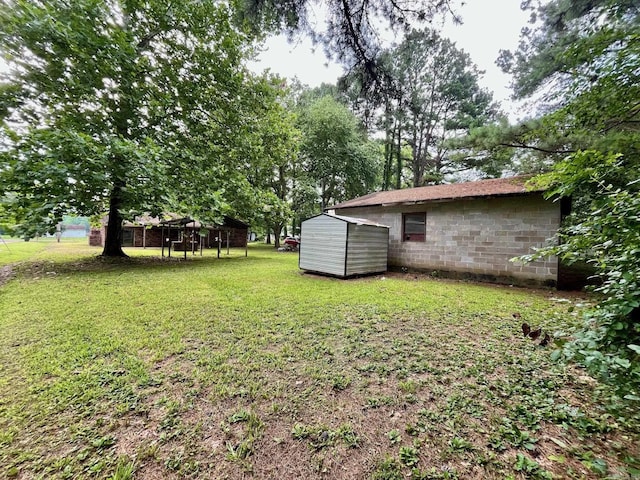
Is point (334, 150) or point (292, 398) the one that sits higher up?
point (334, 150)

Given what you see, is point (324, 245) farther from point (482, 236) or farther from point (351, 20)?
point (351, 20)

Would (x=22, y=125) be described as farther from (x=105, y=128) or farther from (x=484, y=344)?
(x=484, y=344)

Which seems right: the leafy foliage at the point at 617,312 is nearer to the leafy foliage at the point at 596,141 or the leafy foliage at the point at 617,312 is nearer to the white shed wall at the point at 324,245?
the leafy foliage at the point at 596,141

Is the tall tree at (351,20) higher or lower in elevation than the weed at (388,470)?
higher

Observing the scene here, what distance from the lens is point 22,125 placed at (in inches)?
287

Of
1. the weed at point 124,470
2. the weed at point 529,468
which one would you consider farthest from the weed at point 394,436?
the weed at point 124,470

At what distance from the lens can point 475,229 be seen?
7.71 m

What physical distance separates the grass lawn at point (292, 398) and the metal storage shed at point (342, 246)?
329 centimetres

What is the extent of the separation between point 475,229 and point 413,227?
6.60 feet

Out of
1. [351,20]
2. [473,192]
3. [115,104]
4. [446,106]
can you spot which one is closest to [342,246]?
[473,192]

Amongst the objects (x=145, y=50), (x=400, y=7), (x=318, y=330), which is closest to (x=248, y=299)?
(x=318, y=330)

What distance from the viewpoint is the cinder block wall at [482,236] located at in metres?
6.66

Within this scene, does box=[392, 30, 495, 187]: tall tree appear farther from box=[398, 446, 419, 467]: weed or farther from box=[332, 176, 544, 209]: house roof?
box=[398, 446, 419, 467]: weed

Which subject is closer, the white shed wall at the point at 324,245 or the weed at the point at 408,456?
the weed at the point at 408,456
